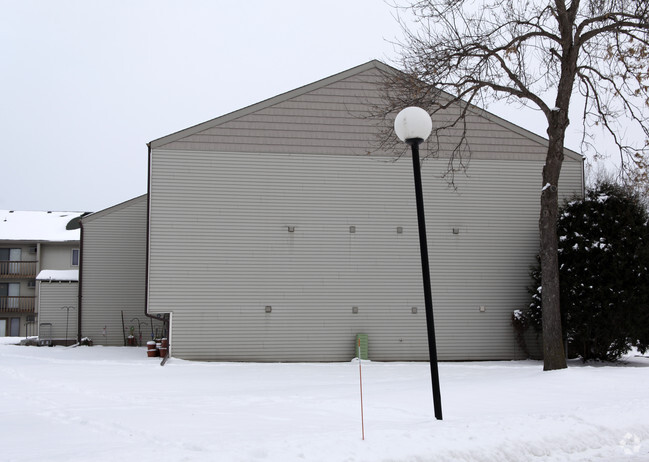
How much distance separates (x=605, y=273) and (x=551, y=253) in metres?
3.13

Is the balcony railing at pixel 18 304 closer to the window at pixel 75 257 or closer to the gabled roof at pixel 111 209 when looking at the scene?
the window at pixel 75 257

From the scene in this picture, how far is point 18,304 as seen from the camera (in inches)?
1455

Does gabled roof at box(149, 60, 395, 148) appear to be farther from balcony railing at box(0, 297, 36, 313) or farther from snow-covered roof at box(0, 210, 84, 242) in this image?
balcony railing at box(0, 297, 36, 313)

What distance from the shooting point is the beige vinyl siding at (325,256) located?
1878cm

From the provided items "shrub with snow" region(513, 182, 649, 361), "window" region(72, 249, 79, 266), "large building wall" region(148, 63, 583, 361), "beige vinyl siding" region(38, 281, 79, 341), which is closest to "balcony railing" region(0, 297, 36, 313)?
"window" region(72, 249, 79, 266)

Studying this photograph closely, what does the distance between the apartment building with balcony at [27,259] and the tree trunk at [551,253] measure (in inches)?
1072

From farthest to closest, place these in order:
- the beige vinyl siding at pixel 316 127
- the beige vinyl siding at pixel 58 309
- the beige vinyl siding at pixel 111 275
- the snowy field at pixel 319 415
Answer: the beige vinyl siding at pixel 58 309 < the beige vinyl siding at pixel 111 275 < the beige vinyl siding at pixel 316 127 < the snowy field at pixel 319 415

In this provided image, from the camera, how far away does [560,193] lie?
2038cm

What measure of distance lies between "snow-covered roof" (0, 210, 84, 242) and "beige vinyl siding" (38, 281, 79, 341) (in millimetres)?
9133

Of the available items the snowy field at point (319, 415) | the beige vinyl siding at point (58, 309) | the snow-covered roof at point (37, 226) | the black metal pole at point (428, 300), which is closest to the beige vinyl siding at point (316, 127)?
the snowy field at point (319, 415)

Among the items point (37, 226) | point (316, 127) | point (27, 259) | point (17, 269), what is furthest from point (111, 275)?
point (37, 226)

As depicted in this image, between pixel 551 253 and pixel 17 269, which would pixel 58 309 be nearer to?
pixel 17 269

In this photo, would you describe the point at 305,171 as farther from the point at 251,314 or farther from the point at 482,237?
the point at 482,237

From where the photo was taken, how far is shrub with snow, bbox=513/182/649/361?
55.6ft
